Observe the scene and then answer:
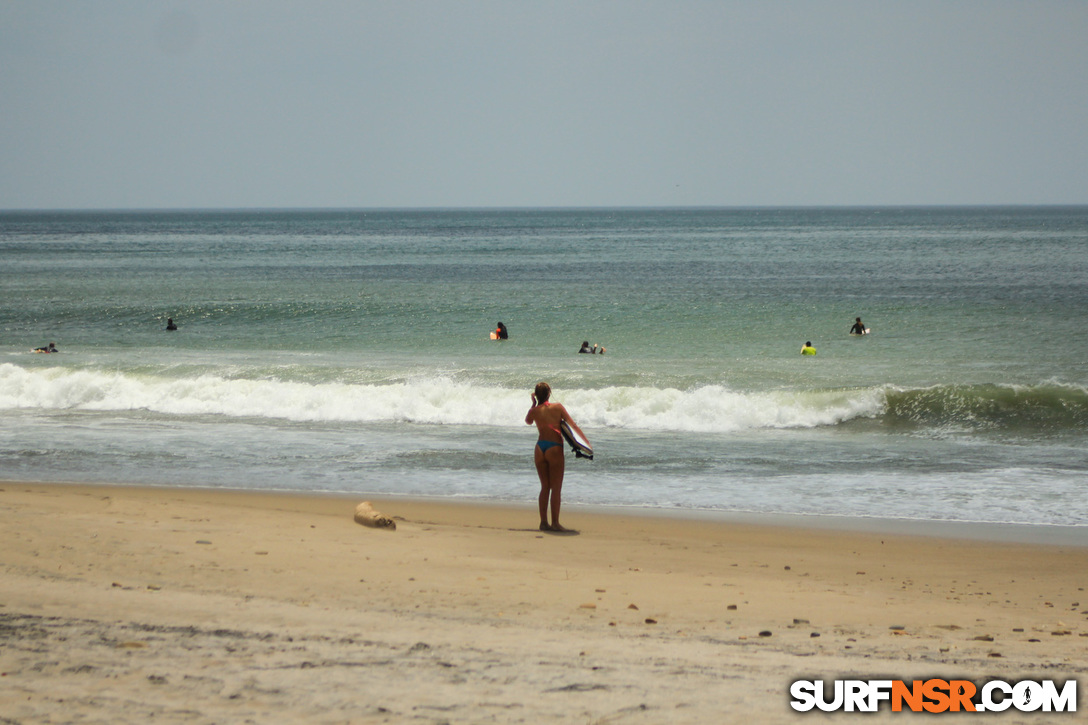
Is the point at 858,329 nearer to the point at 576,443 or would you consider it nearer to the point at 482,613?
the point at 576,443

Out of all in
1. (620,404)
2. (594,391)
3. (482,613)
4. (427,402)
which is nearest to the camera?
(482,613)

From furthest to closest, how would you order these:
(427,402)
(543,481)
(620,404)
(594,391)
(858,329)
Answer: (858,329), (594,391), (427,402), (620,404), (543,481)

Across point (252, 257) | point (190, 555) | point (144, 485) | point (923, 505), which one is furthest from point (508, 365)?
point (252, 257)

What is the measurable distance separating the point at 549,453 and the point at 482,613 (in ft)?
11.6

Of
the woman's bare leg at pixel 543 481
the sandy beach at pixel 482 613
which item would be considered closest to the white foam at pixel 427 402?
the sandy beach at pixel 482 613

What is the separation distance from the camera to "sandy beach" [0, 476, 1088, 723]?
484 cm

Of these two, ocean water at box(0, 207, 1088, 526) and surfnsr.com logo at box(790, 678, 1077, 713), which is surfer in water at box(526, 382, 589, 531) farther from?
surfnsr.com logo at box(790, 678, 1077, 713)

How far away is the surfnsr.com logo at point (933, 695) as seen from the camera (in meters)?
4.88

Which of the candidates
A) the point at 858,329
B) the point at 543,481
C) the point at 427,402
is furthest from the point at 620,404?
the point at 858,329

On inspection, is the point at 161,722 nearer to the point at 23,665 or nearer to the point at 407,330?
the point at 23,665

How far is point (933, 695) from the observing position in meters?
5.06

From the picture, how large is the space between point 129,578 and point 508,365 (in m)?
17.6

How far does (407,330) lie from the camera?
33.3 metres

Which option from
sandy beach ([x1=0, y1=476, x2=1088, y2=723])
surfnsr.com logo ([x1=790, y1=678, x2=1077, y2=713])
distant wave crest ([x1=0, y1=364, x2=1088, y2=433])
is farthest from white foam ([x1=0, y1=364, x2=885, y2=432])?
surfnsr.com logo ([x1=790, y1=678, x2=1077, y2=713])
